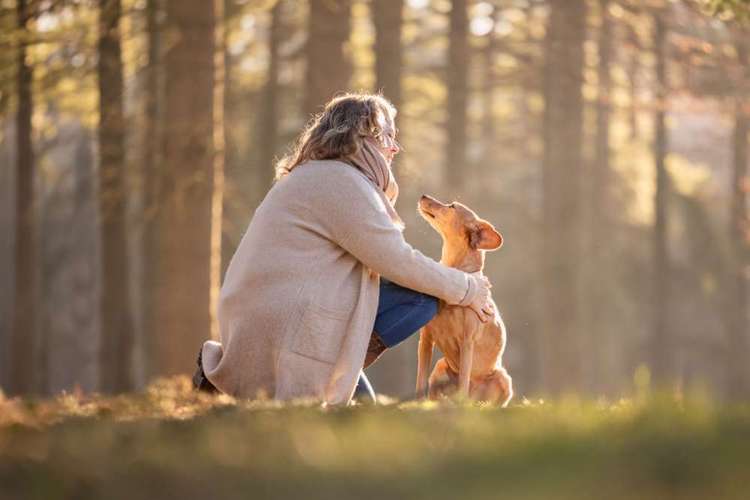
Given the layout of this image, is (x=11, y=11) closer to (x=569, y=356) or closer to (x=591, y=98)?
(x=569, y=356)

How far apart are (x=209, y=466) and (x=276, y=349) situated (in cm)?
371

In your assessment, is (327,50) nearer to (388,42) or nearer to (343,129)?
(388,42)

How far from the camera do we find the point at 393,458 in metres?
2.73

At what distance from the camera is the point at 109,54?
53.5ft

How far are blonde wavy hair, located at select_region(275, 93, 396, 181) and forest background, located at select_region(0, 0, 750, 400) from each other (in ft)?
7.74

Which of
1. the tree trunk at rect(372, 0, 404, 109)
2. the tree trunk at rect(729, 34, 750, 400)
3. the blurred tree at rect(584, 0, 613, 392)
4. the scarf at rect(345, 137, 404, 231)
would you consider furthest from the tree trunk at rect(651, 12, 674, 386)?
the scarf at rect(345, 137, 404, 231)

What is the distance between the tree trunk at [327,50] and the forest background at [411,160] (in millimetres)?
27

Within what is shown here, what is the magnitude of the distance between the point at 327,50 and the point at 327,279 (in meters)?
8.48

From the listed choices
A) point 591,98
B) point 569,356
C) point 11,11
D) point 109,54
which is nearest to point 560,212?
point 569,356

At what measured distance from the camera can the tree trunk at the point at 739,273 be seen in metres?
27.1

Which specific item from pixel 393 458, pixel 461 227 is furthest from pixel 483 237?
pixel 393 458

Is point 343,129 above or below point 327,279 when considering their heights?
above

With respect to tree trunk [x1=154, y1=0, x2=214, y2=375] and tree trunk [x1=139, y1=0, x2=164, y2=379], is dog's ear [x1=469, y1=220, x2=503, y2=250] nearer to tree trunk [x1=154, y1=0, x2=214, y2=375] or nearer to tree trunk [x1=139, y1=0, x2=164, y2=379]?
tree trunk [x1=154, y1=0, x2=214, y2=375]

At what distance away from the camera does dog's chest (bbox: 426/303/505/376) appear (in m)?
6.97
